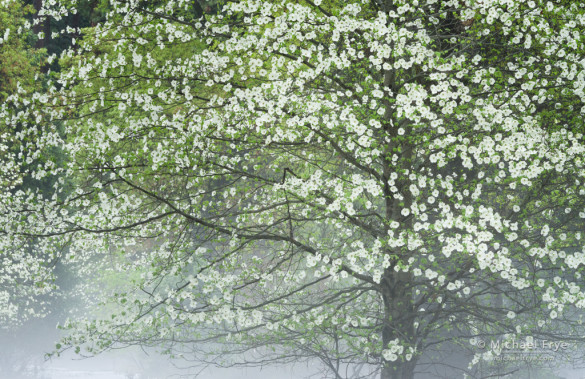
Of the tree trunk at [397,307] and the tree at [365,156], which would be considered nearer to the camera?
the tree at [365,156]

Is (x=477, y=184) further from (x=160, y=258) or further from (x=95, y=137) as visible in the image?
(x=95, y=137)

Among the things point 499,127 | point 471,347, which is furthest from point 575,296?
point 471,347

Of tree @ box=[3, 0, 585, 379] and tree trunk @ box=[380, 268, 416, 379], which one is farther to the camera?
tree trunk @ box=[380, 268, 416, 379]

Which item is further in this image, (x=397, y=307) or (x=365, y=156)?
(x=397, y=307)

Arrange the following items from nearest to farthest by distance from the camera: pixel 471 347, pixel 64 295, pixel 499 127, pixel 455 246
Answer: pixel 455 246 < pixel 499 127 < pixel 471 347 < pixel 64 295

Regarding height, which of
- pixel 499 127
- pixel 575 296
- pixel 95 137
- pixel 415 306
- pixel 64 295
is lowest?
pixel 575 296

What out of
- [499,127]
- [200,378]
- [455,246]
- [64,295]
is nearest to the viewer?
[455,246]

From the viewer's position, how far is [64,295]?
4169 cm

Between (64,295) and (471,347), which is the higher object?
(64,295)

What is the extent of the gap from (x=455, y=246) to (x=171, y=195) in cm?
570

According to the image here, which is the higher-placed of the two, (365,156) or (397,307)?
(365,156)

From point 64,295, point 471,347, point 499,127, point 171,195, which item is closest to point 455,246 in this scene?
point 499,127

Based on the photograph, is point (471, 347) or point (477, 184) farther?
point (471, 347)

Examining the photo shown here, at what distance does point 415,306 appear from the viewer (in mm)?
12523
